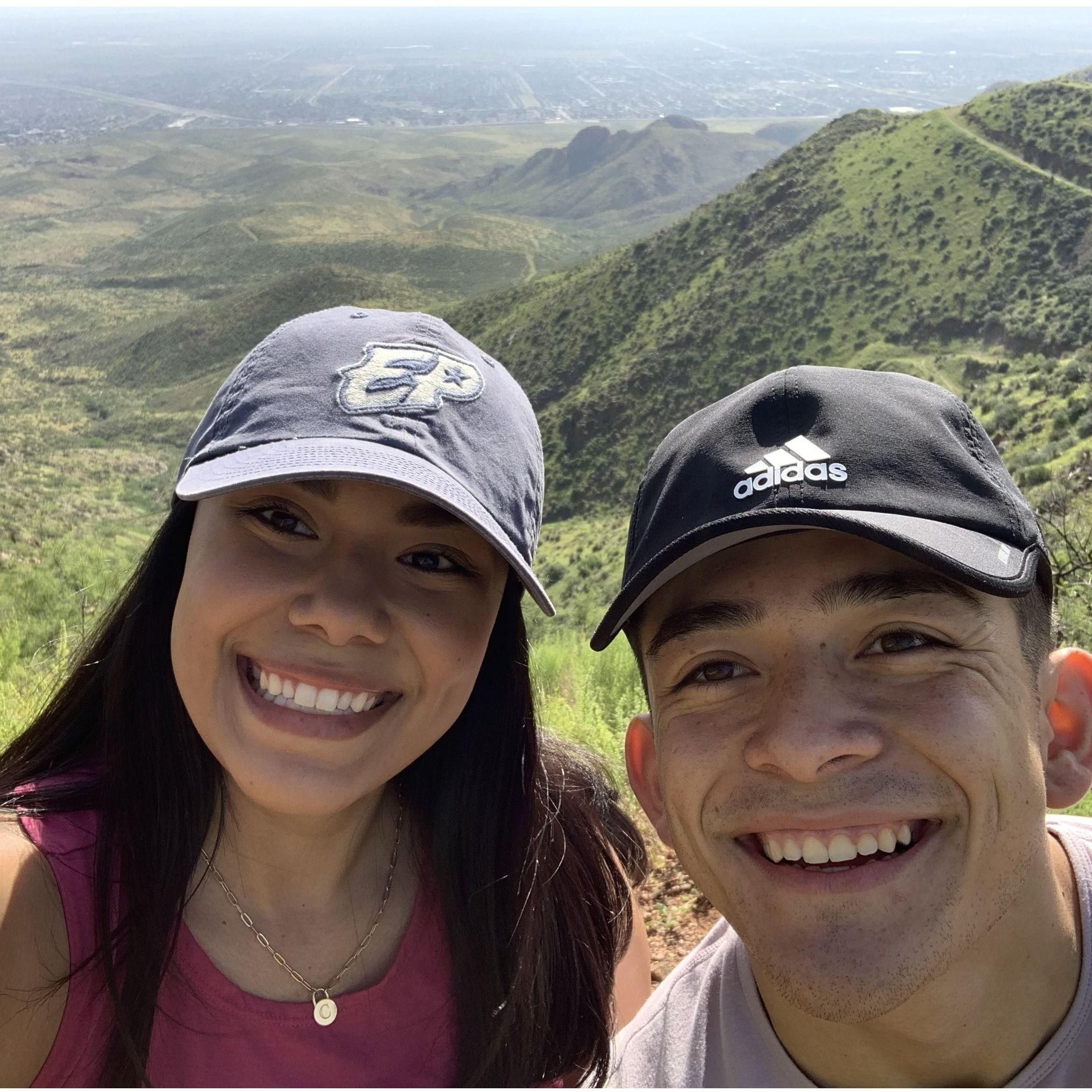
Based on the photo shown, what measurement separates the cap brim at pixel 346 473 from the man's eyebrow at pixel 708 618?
8.9 inches

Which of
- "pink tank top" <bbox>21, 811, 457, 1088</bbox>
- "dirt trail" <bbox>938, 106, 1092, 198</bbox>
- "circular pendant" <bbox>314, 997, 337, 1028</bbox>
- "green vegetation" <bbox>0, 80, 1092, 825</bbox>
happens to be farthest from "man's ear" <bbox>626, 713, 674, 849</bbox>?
"dirt trail" <bbox>938, 106, 1092, 198</bbox>

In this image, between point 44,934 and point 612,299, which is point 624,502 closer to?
point 612,299

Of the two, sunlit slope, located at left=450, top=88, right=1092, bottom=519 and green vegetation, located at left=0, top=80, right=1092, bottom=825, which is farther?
sunlit slope, located at left=450, top=88, right=1092, bottom=519

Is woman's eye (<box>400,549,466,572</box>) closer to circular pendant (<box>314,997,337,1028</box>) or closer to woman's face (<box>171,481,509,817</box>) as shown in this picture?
woman's face (<box>171,481,509,817</box>)

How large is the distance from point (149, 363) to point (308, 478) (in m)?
85.7

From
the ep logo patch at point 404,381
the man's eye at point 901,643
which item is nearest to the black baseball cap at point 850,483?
the man's eye at point 901,643

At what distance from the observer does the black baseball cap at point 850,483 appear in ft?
5.27

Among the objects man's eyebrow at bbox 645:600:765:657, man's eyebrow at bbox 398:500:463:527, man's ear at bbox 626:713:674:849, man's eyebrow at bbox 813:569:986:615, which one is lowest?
man's ear at bbox 626:713:674:849

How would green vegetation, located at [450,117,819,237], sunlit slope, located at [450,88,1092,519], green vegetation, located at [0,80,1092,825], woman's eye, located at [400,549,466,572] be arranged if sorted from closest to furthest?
1. woman's eye, located at [400,549,466,572]
2. green vegetation, located at [0,80,1092,825]
3. sunlit slope, located at [450,88,1092,519]
4. green vegetation, located at [450,117,819,237]

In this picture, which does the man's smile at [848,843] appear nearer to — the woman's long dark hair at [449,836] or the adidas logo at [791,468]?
the adidas logo at [791,468]

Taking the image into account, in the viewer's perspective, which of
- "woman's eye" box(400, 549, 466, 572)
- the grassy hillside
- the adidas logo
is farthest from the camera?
the grassy hillside

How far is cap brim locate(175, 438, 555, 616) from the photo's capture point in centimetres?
180

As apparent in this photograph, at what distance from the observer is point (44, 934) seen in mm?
1931

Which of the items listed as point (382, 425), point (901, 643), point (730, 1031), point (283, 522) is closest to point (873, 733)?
point (901, 643)
